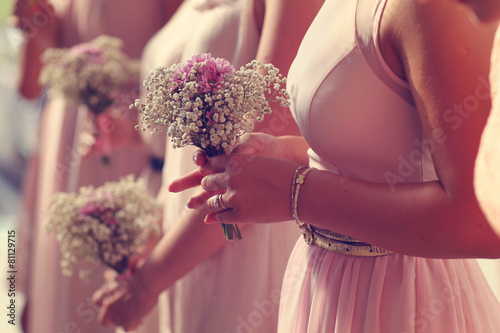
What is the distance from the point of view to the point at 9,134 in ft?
16.4

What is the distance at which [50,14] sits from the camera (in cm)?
311

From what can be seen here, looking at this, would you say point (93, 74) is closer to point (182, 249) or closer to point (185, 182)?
point (182, 249)

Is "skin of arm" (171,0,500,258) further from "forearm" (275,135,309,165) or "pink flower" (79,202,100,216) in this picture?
"pink flower" (79,202,100,216)

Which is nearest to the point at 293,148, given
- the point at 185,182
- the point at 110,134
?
the point at 185,182

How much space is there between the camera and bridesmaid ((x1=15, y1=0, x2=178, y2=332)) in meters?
2.82

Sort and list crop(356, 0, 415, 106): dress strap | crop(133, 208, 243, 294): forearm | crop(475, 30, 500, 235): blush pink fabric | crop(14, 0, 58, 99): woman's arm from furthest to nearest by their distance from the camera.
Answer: crop(14, 0, 58, 99): woman's arm, crop(133, 208, 243, 294): forearm, crop(356, 0, 415, 106): dress strap, crop(475, 30, 500, 235): blush pink fabric

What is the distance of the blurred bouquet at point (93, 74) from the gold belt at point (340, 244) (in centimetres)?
170

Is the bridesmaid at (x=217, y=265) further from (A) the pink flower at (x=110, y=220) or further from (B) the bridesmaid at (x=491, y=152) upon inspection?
(B) the bridesmaid at (x=491, y=152)

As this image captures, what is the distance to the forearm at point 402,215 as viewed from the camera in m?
0.84

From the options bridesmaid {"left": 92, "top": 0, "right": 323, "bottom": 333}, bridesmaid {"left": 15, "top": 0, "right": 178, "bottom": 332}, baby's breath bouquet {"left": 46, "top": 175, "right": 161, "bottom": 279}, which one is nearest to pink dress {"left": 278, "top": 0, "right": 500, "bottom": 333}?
bridesmaid {"left": 92, "top": 0, "right": 323, "bottom": 333}

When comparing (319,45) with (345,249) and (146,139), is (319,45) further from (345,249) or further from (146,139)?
(146,139)

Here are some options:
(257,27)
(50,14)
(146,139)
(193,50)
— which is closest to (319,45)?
(257,27)

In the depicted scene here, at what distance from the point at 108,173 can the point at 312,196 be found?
2079 mm

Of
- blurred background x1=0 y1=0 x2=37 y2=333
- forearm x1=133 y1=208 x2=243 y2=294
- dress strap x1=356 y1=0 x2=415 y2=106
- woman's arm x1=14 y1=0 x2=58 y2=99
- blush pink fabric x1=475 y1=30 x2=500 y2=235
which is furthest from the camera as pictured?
blurred background x1=0 y1=0 x2=37 y2=333
